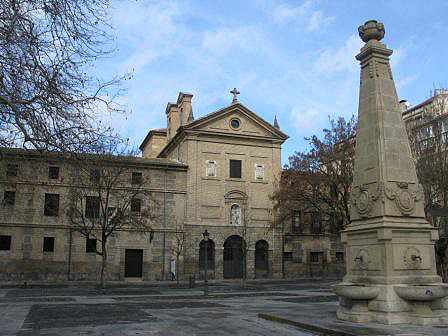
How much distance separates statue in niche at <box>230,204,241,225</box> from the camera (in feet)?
143

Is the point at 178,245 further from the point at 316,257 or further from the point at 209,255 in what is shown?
the point at 316,257

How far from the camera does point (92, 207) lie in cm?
3803

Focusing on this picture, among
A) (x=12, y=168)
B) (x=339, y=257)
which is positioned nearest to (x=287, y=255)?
(x=339, y=257)

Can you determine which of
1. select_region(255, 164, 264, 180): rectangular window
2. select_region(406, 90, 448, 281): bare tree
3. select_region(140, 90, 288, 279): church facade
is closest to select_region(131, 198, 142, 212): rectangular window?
select_region(140, 90, 288, 279): church facade

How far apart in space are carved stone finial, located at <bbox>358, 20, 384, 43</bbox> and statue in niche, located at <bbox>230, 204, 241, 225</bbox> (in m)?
31.7

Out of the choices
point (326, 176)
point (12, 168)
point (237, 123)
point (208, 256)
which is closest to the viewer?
point (12, 168)

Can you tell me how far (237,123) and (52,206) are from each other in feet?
60.5

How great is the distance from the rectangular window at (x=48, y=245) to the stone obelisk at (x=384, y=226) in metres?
31.2

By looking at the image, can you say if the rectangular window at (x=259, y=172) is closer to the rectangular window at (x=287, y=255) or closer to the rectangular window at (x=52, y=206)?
the rectangular window at (x=287, y=255)

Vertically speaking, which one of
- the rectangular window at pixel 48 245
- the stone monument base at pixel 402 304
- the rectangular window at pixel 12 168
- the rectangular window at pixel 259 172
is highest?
the rectangular window at pixel 259 172

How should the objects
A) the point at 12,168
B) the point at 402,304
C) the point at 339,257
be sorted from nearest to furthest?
the point at 402,304 → the point at 12,168 → the point at 339,257

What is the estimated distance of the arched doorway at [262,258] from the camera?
43359mm

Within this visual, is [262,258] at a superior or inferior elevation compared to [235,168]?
inferior

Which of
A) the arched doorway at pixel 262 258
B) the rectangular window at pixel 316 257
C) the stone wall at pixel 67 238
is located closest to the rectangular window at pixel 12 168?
the stone wall at pixel 67 238
